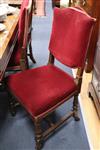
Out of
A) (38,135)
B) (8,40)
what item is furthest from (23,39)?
(38,135)

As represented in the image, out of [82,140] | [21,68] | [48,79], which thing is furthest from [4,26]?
[82,140]

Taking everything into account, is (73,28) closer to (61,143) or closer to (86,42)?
(86,42)

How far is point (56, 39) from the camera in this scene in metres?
1.64

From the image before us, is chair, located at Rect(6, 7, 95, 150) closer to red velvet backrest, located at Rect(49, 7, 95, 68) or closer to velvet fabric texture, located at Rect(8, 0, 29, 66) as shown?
red velvet backrest, located at Rect(49, 7, 95, 68)

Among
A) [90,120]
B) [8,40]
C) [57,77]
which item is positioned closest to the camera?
[8,40]

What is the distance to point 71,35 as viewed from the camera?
59.2 inches

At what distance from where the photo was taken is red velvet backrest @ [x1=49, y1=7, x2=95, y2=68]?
139cm

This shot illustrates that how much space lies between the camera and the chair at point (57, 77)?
1378 mm

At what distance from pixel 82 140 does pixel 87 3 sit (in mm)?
1519

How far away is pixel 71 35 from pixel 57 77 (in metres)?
0.35

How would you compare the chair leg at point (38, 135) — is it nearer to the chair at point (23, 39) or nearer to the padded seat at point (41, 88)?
the padded seat at point (41, 88)

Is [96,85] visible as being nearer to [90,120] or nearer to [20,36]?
[90,120]

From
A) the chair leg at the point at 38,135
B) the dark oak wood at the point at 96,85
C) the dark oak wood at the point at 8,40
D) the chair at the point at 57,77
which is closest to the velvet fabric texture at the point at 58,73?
the chair at the point at 57,77

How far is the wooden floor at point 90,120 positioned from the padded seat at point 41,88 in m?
0.43
